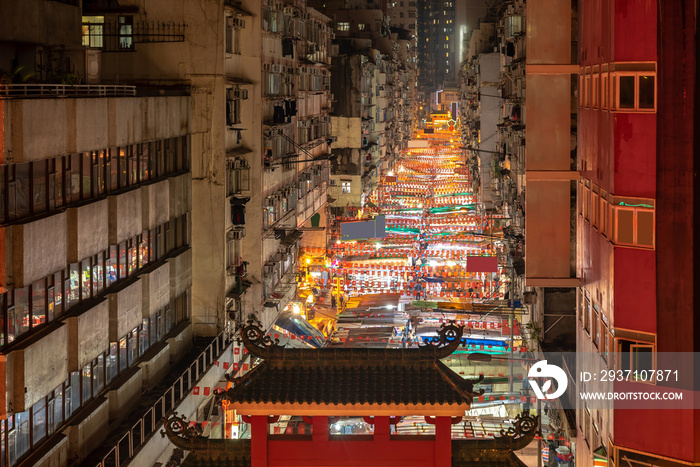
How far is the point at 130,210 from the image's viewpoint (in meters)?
22.1

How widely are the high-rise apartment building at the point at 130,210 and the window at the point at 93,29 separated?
0.18ft

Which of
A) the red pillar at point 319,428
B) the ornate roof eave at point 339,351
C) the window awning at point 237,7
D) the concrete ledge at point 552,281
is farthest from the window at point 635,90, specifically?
the window awning at point 237,7

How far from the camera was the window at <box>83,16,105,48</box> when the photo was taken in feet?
96.2

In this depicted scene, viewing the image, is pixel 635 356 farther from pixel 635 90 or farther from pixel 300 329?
pixel 300 329

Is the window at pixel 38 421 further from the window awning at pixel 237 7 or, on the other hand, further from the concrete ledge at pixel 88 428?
the window awning at pixel 237 7

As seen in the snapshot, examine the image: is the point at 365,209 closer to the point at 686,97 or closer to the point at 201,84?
the point at 201,84

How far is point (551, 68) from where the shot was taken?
71.7 feet

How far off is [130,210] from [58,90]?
441cm

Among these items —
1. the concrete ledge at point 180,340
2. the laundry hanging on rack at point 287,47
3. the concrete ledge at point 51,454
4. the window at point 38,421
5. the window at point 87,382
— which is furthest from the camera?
the laundry hanging on rack at point 287,47

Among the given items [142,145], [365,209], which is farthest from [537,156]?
[365,209]

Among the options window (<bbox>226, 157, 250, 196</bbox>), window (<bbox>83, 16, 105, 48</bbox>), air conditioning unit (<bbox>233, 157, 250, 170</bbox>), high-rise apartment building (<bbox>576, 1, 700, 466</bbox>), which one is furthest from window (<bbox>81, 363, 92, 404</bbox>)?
window (<bbox>83, 16, 105, 48</bbox>)

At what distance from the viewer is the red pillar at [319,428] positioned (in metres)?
15.0

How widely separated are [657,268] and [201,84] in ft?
56.6

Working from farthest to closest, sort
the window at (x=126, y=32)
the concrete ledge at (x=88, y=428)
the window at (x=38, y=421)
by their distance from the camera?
1. the window at (x=126, y=32)
2. the concrete ledge at (x=88, y=428)
3. the window at (x=38, y=421)
